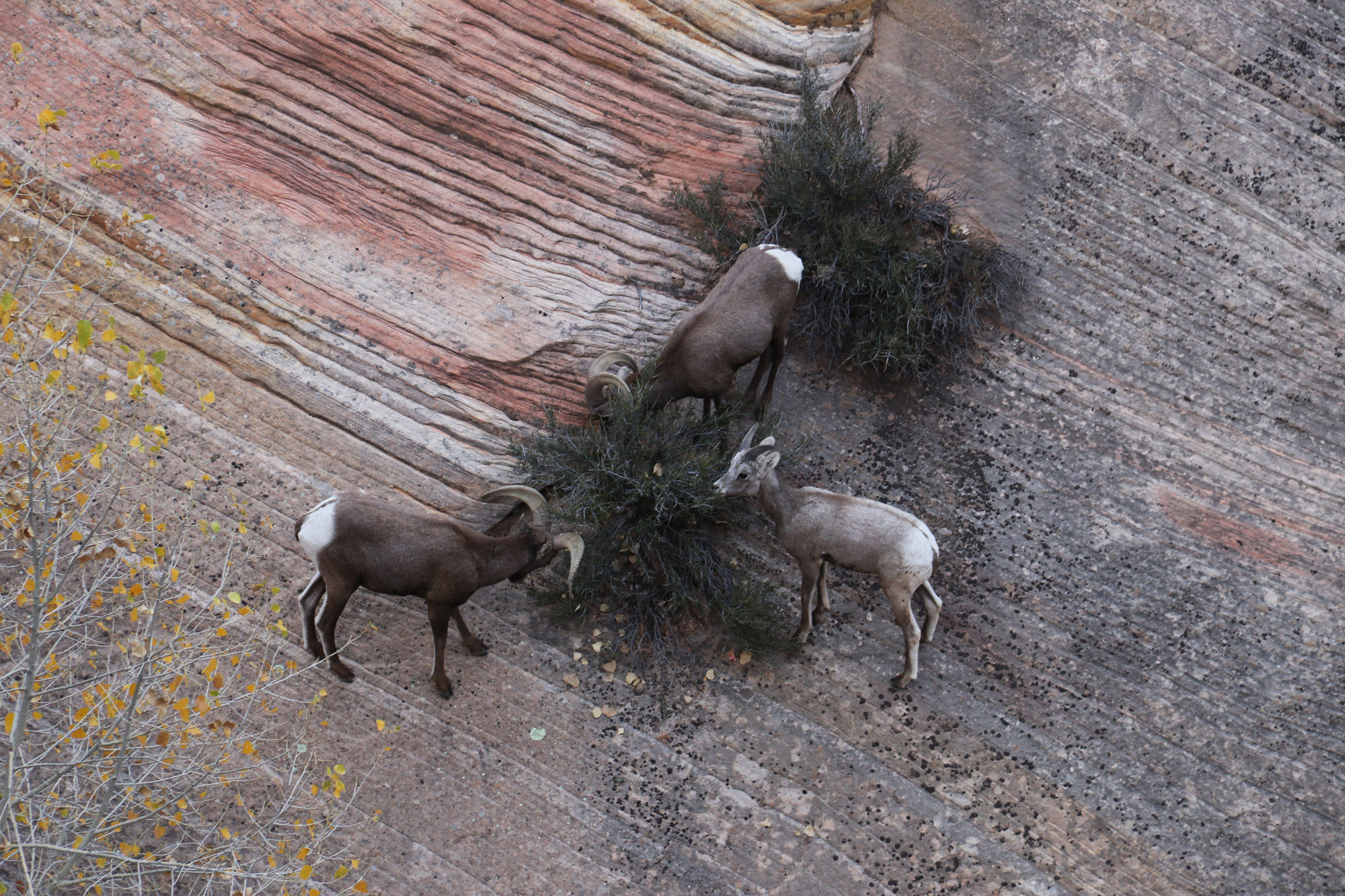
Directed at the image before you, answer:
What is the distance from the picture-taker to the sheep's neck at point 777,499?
664 centimetres

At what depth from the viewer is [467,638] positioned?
6.68m

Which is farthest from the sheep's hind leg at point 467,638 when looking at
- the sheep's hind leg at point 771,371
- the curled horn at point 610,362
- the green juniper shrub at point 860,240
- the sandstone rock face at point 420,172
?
the green juniper shrub at point 860,240

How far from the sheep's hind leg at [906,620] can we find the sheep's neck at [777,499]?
0.80 metres

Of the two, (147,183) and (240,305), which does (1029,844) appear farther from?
(147,183)

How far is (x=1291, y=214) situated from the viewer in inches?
292

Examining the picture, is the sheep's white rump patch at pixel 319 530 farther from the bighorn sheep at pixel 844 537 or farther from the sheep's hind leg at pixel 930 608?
the sheep's hind leg at pixel 930 608

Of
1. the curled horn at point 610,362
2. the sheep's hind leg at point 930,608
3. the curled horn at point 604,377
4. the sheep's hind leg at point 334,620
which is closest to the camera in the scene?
the sheep's hind leg at point 334,620

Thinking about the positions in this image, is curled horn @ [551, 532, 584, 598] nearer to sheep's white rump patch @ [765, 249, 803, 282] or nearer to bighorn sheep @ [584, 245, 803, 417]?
bighorn sheep @ [584, 245, 803, 417]

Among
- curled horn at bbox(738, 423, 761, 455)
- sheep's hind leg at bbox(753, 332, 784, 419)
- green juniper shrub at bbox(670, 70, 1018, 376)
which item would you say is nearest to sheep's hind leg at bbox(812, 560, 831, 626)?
curled horn at bbox(738, 423, 761, 455)

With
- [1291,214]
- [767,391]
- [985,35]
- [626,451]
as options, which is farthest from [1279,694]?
[985,35]

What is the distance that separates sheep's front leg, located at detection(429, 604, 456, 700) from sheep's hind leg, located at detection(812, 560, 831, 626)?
8.28ft

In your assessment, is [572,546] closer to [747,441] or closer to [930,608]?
[747,441]

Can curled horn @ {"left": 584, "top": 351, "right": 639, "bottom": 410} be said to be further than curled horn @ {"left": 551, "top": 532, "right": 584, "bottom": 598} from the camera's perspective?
Yes

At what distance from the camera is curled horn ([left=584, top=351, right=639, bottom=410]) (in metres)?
6.84
